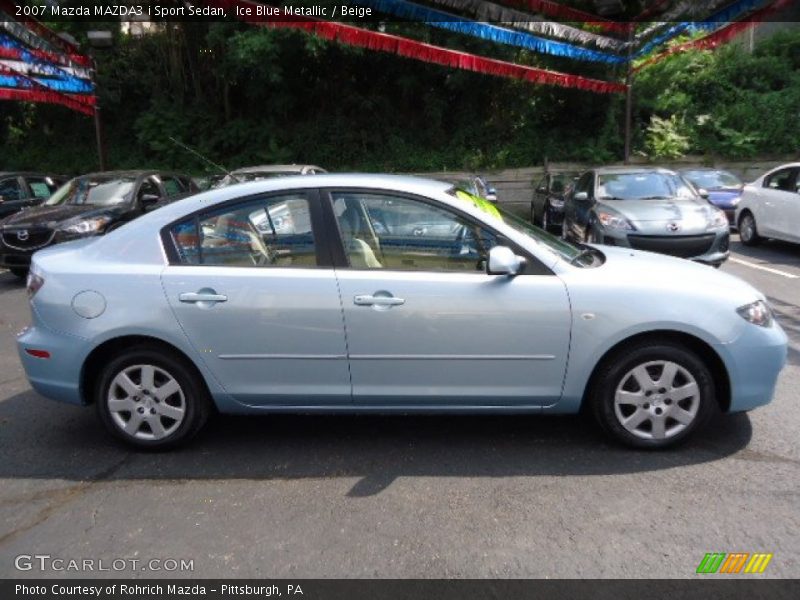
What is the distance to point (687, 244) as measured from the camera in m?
8.62

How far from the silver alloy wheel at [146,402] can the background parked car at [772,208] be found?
10.2 meters

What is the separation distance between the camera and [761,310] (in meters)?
3.97

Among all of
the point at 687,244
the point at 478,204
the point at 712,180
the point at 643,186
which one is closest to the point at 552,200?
the point at 643,186

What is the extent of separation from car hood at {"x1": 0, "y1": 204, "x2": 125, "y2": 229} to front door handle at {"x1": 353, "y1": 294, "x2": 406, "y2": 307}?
743 cm

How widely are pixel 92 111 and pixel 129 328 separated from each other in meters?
17.8

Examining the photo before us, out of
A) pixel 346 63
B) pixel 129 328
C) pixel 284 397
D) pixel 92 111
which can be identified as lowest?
pixel 284 397

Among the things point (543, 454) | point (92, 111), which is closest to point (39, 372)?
point (543, 454)

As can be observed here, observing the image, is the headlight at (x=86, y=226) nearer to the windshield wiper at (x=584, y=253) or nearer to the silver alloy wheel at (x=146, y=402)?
the silver alloy wheel at (x=146, y=402)

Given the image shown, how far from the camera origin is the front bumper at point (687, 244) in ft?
28.3

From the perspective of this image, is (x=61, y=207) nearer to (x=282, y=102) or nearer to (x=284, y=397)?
(x=284, y=397)

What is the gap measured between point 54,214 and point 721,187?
12.8 meters

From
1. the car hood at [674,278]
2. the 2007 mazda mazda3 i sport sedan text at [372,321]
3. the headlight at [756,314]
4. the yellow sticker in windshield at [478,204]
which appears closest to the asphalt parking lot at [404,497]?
the 2007 mazda mazda3 i sport sedan text at [372,321]
